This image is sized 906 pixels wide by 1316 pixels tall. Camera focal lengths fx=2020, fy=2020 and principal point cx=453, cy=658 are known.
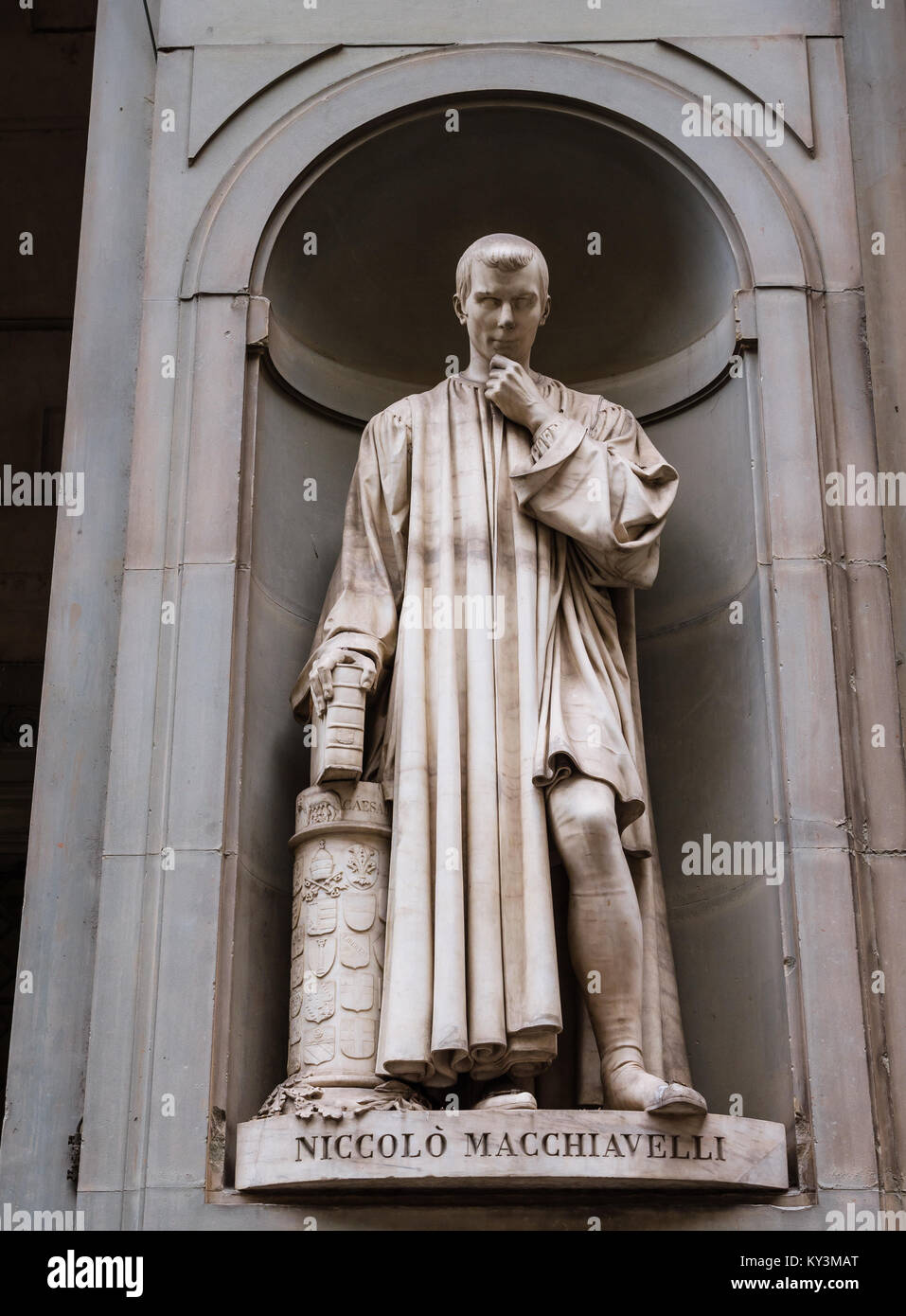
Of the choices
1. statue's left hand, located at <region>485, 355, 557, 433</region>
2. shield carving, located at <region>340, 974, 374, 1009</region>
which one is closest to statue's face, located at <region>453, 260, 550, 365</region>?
statue's left hand, located at <region>485, 355, 557, 433</region>

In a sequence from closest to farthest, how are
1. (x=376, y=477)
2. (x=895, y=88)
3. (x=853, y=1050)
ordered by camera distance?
(x=853, y=1050) < (x=376, y=477) < (x=895, y=88)

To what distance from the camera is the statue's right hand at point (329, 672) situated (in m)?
6.89

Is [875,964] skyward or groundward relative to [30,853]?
groundward

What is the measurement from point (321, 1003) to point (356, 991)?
0.12 m

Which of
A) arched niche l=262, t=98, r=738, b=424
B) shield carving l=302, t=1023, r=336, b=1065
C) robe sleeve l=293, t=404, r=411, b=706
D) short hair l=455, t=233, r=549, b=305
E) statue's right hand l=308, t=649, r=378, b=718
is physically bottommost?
shield carving l=302, t=1023, r=336, b=1065

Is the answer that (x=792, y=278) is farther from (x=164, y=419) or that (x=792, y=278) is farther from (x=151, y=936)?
(x=151, y=936)

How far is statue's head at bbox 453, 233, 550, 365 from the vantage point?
7.31 metres

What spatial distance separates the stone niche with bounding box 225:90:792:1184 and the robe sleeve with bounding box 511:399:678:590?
43cm

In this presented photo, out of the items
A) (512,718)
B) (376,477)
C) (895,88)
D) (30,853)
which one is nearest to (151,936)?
(30,853)

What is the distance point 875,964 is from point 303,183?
3.75 m

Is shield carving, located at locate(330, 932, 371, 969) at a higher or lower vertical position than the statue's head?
lower

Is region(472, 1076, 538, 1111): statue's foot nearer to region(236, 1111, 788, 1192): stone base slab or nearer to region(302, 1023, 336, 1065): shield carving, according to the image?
region(236, 1111, 788, 1192): stone base slab

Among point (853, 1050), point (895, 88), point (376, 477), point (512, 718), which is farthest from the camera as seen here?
point (895, 88)
